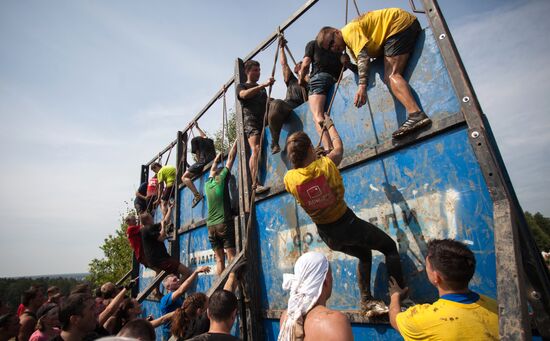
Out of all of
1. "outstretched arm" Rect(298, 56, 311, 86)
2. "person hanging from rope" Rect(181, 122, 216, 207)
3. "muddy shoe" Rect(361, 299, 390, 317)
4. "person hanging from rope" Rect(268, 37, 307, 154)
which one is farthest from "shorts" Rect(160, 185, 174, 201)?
"muddy shoe" Rect(361, 299, 390, 317)

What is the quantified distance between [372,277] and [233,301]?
62.7 inches

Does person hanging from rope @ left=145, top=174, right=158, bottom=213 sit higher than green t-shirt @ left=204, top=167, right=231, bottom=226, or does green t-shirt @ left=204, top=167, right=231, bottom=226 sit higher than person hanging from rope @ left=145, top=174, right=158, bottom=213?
person hanging from rope @ left=145, top=174, right=158, bottom=213

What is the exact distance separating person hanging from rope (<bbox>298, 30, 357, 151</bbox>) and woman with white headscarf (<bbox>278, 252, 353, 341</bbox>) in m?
2.06

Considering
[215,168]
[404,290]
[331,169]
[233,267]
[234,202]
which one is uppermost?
[215,168]

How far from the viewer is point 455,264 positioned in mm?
1826

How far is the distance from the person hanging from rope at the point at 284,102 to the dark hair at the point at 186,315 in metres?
2.52

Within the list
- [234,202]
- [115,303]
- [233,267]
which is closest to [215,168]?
[234,202]

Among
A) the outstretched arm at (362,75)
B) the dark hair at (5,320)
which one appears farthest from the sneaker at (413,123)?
the dark hair at (5,320)

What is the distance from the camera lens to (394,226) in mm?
3227

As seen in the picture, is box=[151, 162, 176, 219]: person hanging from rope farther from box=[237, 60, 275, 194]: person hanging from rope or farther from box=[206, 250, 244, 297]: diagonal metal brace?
box=[206, 250, 244, 297]: diagonal metal brace

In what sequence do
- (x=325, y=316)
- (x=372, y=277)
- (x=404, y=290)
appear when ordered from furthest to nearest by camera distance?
(x=372, y=277), (x=404, y=290), (x=325, y=316)

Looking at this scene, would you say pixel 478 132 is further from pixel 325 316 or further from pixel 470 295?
pixel 325 316

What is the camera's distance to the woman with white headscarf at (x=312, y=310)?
1858 millimetres

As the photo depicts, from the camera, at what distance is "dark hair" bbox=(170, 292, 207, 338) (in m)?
3.36
